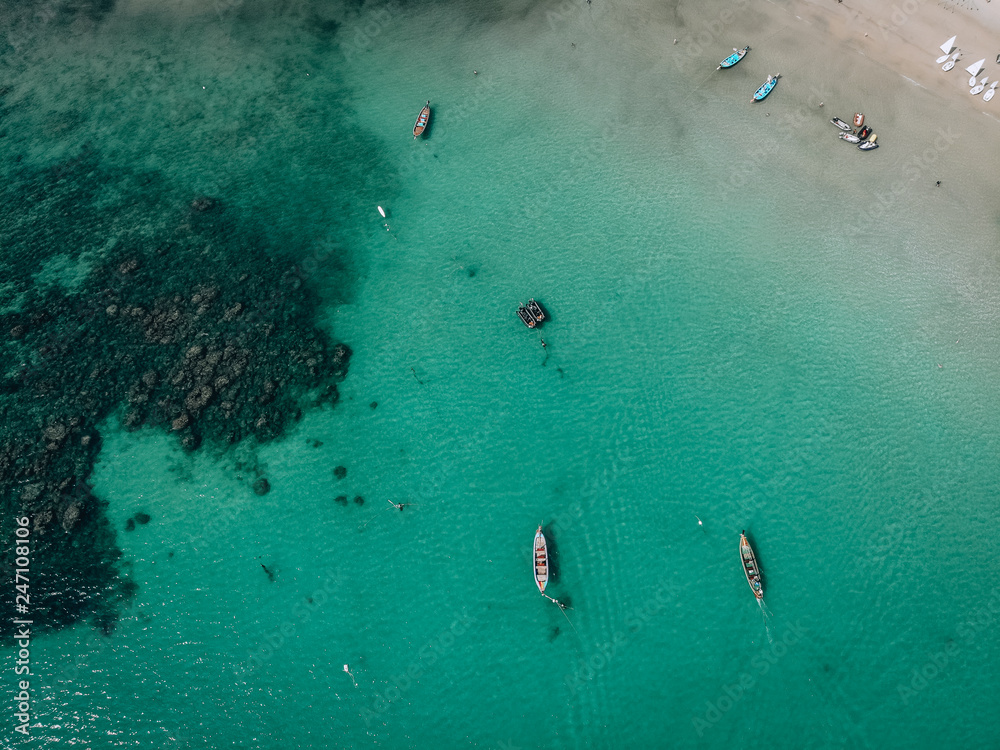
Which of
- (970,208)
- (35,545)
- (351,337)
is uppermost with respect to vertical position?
(970,208)

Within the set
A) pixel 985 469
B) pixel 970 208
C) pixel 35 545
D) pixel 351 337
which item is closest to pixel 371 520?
pixel 351 337

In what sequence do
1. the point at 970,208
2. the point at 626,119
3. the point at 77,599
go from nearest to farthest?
the point at 77,599 < the point at 970,208 < the point at 626,119

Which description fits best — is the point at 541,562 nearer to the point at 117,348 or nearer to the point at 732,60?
the point at 117,348

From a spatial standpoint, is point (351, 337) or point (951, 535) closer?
point (951, 535)

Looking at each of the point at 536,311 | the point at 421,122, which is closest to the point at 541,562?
the point at 536,311

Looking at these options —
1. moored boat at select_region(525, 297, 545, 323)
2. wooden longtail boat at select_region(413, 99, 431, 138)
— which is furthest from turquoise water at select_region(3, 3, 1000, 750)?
wooden longtail boat at select_region(413, 99, 431, 138)

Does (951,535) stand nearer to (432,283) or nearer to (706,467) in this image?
(706,467)
